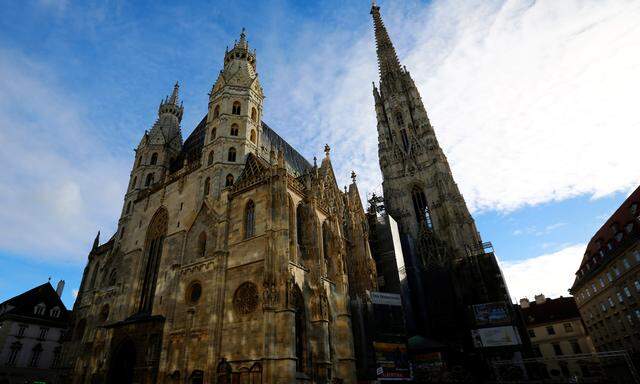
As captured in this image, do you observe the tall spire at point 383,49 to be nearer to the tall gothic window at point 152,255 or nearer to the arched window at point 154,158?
the arched window at point 154,158

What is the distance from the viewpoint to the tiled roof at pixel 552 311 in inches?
1861

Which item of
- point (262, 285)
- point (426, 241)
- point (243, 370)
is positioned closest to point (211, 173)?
point (262, 285)

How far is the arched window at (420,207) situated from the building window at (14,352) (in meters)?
40.5

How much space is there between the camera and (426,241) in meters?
36.3

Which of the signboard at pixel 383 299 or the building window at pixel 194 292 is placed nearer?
the building window at pixel 194 292

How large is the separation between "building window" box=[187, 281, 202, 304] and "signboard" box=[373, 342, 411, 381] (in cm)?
1085

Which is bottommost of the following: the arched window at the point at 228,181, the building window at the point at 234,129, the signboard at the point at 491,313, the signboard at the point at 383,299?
the signboard at the point at 491,313

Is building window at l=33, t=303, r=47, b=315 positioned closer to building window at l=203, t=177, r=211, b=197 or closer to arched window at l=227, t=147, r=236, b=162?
building window at l=203, t=177, r=211, b=197

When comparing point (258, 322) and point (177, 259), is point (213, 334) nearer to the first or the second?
point (258, 322)

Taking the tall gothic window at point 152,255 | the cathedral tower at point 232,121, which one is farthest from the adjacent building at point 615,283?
the tall gothic window at point 152,255

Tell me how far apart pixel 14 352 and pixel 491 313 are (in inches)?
1639

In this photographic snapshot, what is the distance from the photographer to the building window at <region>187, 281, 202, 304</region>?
20000 mm

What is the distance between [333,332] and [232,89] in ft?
64.8

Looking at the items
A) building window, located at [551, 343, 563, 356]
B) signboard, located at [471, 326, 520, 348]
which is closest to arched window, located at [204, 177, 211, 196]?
signboard, located at [471, 326, 520, 348]
